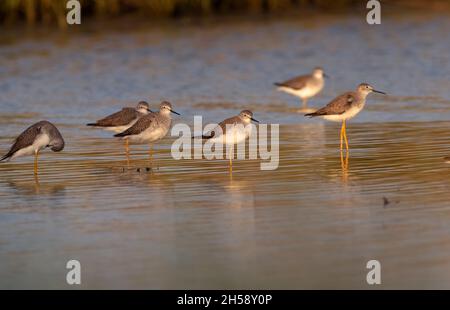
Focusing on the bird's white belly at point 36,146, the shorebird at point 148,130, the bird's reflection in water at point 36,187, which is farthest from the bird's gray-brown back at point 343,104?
the bird's reflection in water at point 36,187

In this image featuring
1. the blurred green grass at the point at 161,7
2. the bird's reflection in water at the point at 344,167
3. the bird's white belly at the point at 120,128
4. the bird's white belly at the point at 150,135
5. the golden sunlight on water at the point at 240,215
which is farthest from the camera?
the blurred green grass at the point at 161,7

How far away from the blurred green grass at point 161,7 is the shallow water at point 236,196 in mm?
9457

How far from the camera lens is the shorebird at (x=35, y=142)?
1403 cm

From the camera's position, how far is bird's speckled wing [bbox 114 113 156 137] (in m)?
14.9

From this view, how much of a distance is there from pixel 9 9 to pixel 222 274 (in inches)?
1074

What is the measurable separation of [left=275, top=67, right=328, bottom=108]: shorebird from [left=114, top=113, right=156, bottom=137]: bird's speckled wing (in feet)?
21.6

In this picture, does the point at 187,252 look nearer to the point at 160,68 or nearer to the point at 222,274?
the point at 222,274

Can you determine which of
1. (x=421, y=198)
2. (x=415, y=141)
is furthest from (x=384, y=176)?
(x=415, y=141)

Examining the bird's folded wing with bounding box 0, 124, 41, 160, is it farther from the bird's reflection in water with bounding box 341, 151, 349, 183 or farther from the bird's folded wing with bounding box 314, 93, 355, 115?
the bird's folded wing with bounding box 314, 93, 355, 115

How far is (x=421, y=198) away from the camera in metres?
11.1

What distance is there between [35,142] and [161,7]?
71.7 feet

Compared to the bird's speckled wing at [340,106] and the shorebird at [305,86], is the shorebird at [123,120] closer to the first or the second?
the bird's speckled wing at [340,106]

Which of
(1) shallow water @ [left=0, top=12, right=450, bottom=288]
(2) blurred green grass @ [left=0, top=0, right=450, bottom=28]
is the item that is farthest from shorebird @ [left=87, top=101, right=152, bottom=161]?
(2) blurred green grass @ [left=0, top=0, right=450, bottom=28]

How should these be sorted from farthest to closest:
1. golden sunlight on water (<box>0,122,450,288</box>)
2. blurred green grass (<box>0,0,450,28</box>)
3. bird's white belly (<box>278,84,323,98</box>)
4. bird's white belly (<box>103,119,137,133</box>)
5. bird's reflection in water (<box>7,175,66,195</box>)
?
blurred green grass (<box>0,0,450,28</box>) → bird's white belly (<box>278,84,323,98</box>) → bird's white belly (<box>103,119,137,133</box>) → bird's reflection in water (<box>7,175,66,195</box>) → golden sunlight on water (<box>0,122,450,288</box>)
